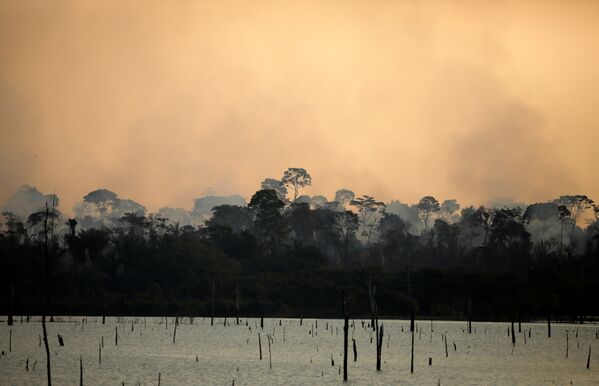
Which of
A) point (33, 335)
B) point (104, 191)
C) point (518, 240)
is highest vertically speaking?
point (104, 191)

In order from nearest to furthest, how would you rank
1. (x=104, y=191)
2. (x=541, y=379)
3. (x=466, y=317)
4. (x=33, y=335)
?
(x=541, y=379) → (x=33, y=335) → (x=466, y=317) → (x=104, y=191)

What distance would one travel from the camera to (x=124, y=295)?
101 metres

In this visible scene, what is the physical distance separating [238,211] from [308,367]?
335 feet

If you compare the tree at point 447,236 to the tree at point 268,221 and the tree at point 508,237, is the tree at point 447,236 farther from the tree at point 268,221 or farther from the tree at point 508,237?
the tree at point 268,221

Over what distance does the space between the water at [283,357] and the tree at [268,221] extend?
39014 mm

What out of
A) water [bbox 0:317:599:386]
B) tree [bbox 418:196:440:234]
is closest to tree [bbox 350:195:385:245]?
tree [bbox 418:196:440:234]

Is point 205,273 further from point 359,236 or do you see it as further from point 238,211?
point 359,236

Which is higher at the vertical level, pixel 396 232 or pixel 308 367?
pixel 396 232

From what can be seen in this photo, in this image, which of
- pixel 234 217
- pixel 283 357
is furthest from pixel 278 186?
pixel 283 357

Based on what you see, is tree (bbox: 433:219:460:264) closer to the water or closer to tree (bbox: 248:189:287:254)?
tree (bbox: 248:189:287:254)

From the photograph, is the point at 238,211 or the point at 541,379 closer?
the point at 541,379

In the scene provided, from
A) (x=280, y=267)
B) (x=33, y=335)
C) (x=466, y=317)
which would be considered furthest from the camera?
(x=280, y=267)

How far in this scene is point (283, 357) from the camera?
50.7m

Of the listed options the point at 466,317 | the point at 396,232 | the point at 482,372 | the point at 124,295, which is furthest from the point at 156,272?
the point at 482,372
